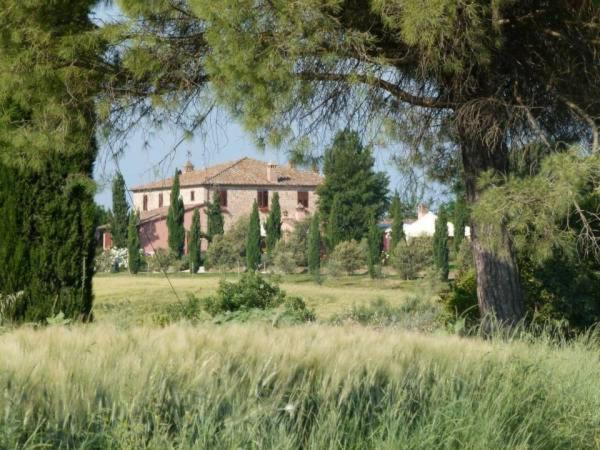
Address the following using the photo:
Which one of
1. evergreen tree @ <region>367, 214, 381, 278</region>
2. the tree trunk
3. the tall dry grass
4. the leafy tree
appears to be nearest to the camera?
the tall dry grass

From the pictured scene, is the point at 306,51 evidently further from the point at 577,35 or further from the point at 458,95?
the point at 577,35

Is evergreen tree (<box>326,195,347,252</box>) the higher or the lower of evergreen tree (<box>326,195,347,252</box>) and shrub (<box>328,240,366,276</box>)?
the higher

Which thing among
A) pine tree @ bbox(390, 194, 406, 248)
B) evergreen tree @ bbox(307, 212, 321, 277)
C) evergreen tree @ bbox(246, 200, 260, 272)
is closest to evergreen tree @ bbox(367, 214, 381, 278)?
pine tree @ bbox(390, 194, 406, 248)

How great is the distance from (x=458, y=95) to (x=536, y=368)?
14.0 ft

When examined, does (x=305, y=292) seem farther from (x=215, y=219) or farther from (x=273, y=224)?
(x=215, y=219)

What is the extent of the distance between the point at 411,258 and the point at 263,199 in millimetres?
10493

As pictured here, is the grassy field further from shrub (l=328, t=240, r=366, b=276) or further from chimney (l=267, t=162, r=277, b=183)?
chimney (l=267, t=162, r=277, b=183)

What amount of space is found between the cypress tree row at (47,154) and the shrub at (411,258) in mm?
25869

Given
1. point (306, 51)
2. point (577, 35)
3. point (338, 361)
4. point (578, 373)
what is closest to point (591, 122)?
point (577, 35)

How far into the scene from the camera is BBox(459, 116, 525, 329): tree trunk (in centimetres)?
834

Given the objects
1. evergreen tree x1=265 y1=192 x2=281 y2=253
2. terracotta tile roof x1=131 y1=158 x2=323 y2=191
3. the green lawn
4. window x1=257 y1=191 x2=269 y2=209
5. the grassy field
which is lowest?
the green lawn

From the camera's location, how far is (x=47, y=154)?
8812mm

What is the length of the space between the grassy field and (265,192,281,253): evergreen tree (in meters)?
35.1

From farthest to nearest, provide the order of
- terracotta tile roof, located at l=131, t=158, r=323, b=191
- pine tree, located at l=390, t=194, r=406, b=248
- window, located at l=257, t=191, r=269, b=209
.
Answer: window, located at l=257, t=191, r=269, b=209 → terracotta tile roof, located at l=131, t=158, r=323, b=191 → pine tree, located at l=390, t=194, r=406, b=248
